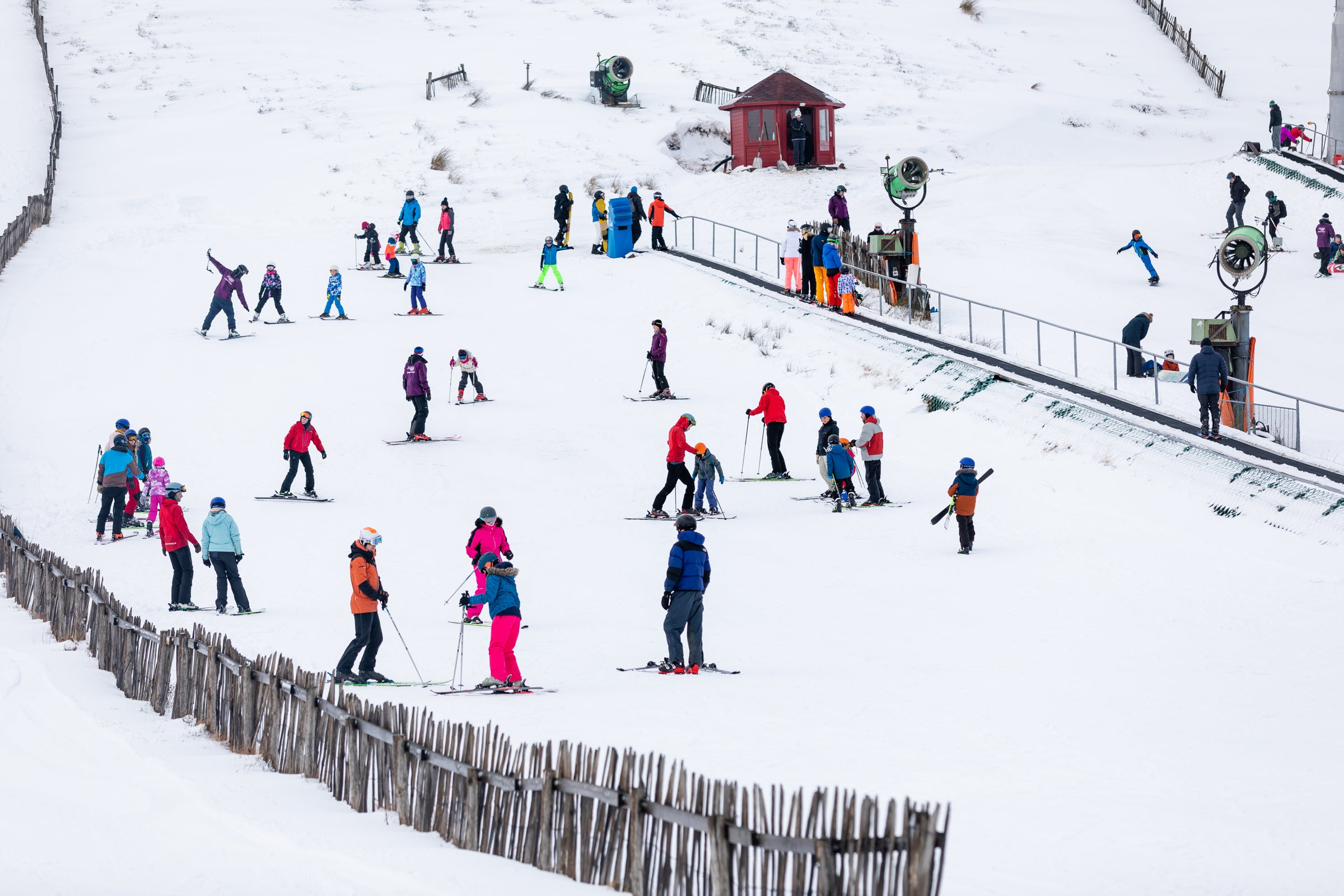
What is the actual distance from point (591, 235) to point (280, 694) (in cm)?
2993

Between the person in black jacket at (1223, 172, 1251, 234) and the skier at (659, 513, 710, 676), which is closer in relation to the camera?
the skier at (659, 513, 710, 676)

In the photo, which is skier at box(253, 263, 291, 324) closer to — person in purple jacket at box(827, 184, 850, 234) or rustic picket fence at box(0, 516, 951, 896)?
person in purple jacket at box(827, 184, 850, 234)

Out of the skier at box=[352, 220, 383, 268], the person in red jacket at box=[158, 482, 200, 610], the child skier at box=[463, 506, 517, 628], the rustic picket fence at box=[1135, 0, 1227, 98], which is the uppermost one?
the rustic picket fence at box=[1135, 0, 1227, 98]

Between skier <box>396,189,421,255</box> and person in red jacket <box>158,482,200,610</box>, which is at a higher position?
skier <box>396,189,421,255</box>

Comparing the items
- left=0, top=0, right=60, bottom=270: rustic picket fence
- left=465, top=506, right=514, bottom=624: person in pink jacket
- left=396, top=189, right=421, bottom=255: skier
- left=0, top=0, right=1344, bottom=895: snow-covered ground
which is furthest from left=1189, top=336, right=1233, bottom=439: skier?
left=0, top=0, right=60, bottom=270: rustic picket fence

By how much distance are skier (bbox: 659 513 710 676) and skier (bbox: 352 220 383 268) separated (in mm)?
23086

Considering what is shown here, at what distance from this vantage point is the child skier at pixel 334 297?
1102 inches

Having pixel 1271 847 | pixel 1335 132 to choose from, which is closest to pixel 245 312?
pixel 1271 847

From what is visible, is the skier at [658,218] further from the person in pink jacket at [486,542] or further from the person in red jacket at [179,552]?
the person in pink jacket at [486,542]

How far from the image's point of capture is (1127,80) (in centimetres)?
5938

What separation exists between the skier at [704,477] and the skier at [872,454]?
2047mm

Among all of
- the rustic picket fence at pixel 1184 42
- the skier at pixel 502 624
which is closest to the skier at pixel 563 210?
the skier at pixel 502 624

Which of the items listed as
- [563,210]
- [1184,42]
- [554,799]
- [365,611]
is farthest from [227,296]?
[1184,42]

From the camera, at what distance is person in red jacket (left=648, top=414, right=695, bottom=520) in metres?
18.0
